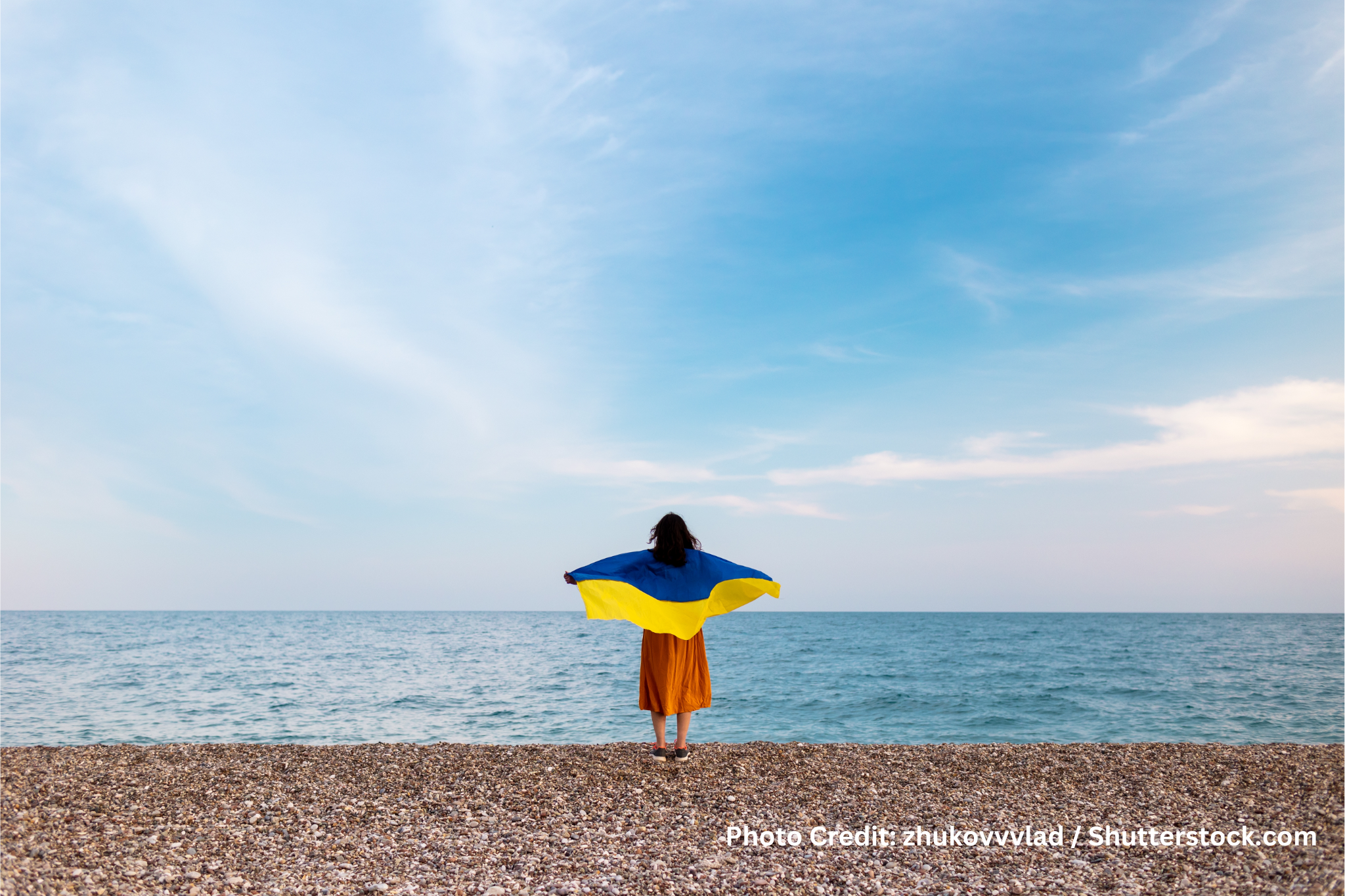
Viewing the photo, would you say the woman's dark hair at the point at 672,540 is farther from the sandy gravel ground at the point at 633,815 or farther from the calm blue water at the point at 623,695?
the calm blue water at the point at 623,695

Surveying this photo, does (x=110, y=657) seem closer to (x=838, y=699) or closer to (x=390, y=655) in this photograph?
(x=390, y=655)

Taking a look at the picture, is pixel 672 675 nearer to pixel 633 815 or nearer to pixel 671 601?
pixel 671 601

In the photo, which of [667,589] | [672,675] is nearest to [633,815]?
[672,675]

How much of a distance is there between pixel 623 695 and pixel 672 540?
40.1 ft

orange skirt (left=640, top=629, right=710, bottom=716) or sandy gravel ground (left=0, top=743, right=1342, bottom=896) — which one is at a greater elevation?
orange skirt (left=640, top=629, right=710, bottom=716)

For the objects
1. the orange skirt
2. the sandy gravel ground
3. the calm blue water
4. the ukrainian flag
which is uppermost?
the ukrainian flag

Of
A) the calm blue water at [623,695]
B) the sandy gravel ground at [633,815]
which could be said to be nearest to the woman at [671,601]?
the sandy gravel ground at [633,815]

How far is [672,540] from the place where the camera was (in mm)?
8898

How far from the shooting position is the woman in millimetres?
8508

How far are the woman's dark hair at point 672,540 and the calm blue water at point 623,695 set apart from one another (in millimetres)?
6430

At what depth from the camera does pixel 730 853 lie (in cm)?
612

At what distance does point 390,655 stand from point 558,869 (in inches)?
1381

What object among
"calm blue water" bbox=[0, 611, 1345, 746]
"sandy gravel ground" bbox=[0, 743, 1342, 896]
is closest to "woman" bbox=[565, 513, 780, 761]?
"sandy gravel ground" bbox=[0, 743, 1342, 896]

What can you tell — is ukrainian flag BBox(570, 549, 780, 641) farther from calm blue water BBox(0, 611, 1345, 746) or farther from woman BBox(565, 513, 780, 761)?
calm blue water BBox(0, 611, 1345, 746)
